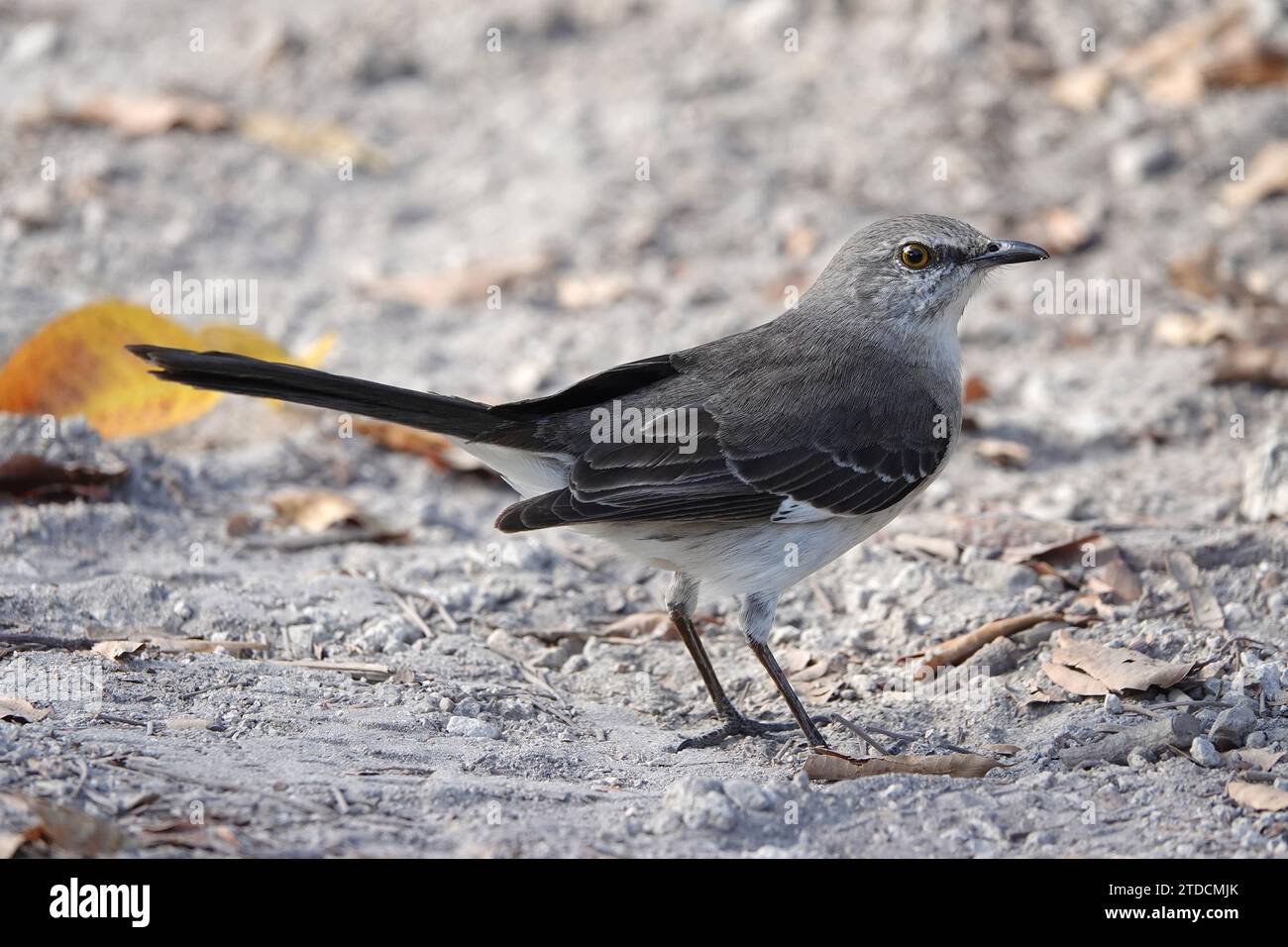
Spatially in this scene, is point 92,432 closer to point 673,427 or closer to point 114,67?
point 673,427

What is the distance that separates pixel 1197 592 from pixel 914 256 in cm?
172

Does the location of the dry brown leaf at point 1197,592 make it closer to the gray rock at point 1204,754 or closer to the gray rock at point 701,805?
the gray rock at point 1204,754

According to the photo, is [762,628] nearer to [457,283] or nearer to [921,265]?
[921,265]

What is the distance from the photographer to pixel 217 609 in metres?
5.37

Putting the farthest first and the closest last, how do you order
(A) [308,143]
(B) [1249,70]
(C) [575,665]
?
(A) [308,143] < (B) [1249,70] < (C) [575,665]

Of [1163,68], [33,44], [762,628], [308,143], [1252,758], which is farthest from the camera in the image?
[33,44]

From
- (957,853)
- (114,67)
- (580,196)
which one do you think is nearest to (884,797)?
(957,853)

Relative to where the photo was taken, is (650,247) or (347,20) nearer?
(650,247)

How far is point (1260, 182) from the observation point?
9.22 m

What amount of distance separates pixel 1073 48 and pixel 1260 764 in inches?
300

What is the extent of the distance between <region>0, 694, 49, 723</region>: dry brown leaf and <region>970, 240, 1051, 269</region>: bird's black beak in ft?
12.0

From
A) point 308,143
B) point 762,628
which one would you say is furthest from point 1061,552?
point 308,143

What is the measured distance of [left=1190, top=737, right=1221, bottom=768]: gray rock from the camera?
434cm

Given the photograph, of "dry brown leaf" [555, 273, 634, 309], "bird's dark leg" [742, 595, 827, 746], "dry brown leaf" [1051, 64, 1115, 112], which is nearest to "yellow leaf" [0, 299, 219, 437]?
"dry brown leaf" [555, 273, 634, 309]
